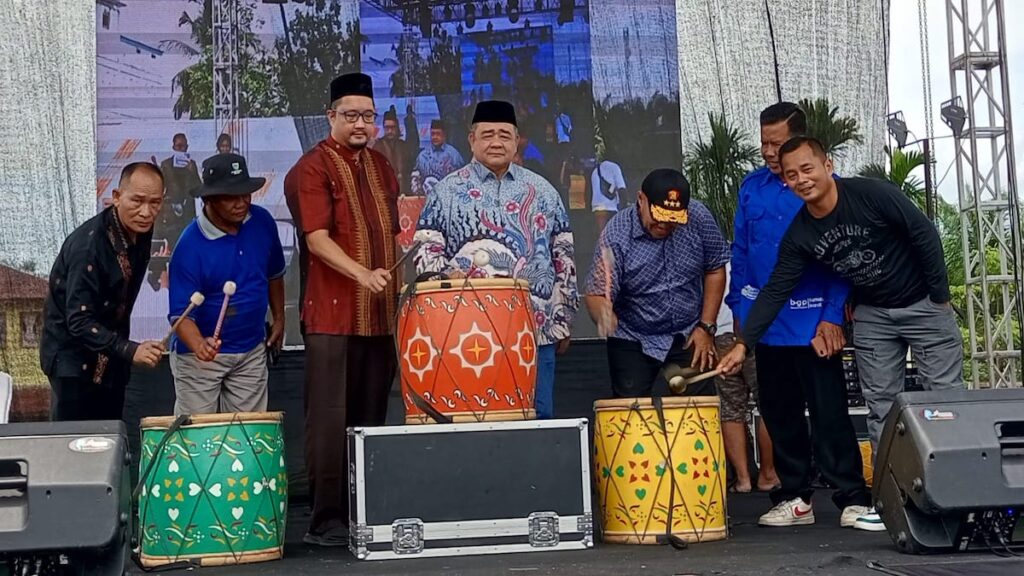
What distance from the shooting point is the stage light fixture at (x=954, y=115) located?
27.3 feet

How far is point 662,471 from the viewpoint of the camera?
3.86 metres

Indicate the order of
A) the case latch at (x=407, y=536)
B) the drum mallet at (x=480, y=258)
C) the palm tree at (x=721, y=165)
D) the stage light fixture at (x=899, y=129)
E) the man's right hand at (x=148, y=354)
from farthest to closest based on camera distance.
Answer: the stage light fixture at (x=899, y=129) < the palm tree at (x=721, y=165) < the drum mallet at (x=480, y=258) < the man's right hand at (x=148, y=354) < the case latch at (x=407, y=536)

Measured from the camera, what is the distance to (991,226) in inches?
336

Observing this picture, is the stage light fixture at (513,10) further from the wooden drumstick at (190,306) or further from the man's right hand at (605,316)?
the wooden drumstick at (190,306)

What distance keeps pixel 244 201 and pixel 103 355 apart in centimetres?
69

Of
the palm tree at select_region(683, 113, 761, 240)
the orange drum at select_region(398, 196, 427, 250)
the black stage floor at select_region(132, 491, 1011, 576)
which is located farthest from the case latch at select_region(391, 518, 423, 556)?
the palm tree at select_region(683, 113, 761, 240)

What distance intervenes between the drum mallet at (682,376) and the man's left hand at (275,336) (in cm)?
142

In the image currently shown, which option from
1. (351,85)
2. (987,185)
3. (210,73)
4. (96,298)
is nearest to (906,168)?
(987,185)

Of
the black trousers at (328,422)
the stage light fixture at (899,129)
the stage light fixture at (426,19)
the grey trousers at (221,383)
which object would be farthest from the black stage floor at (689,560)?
the stage light fixture at (899,129)

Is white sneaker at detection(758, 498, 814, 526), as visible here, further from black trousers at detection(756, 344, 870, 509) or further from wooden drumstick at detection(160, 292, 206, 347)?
wooden drumstick at detection(160, 292, 206, 347)

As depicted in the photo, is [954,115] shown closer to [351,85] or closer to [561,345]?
[561,345]

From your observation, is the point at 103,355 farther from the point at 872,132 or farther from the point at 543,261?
the point at 872,132

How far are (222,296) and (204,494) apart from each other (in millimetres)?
768

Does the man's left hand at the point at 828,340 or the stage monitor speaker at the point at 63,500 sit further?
the man's left hand at the point at 828,340
